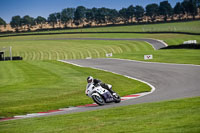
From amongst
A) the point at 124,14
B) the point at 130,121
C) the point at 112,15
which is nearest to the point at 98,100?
the point at 130,121

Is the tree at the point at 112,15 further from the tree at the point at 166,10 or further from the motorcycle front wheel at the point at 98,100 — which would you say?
the motorcycle front wheel at the point at 98,100

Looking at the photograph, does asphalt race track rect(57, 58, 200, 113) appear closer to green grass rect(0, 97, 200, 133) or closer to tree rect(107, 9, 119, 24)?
green grass rect(0, 97, 200, 133)

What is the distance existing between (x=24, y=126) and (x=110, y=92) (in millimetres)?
5174

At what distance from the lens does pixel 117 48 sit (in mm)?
70250

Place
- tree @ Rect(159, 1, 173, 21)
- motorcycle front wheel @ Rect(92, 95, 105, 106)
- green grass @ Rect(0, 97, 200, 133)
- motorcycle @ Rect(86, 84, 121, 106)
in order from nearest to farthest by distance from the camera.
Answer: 1. green grass @ Rect(0, 97, 200, 133)
2. motorcycle @ Rect(86, 84, 121, 106)
3. motorcycle front wheel @ Rect(92, 95, 105, 106)
4. tree @ Rect(159, 1, 173, 21)

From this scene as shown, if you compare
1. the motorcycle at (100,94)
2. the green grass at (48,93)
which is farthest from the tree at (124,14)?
the motorcycle at (100,94)

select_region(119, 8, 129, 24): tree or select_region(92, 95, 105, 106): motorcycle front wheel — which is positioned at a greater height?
select_region(119, 8, 129, 24): tree

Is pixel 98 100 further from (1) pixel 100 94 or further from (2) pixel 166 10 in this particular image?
(2) pixel 166 10

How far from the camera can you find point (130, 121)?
10.4 meters

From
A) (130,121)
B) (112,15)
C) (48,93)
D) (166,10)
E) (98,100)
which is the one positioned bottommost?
(48,93)

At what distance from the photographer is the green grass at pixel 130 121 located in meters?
9.22

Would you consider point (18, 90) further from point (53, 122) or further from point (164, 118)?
point (164, 118)

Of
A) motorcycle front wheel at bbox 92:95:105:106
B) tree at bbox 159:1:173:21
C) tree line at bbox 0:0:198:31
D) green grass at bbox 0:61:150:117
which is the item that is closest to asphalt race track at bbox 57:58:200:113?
motorcycle front wheel at bbox 92:95:105:106

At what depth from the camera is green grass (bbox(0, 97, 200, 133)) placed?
9219 mm
